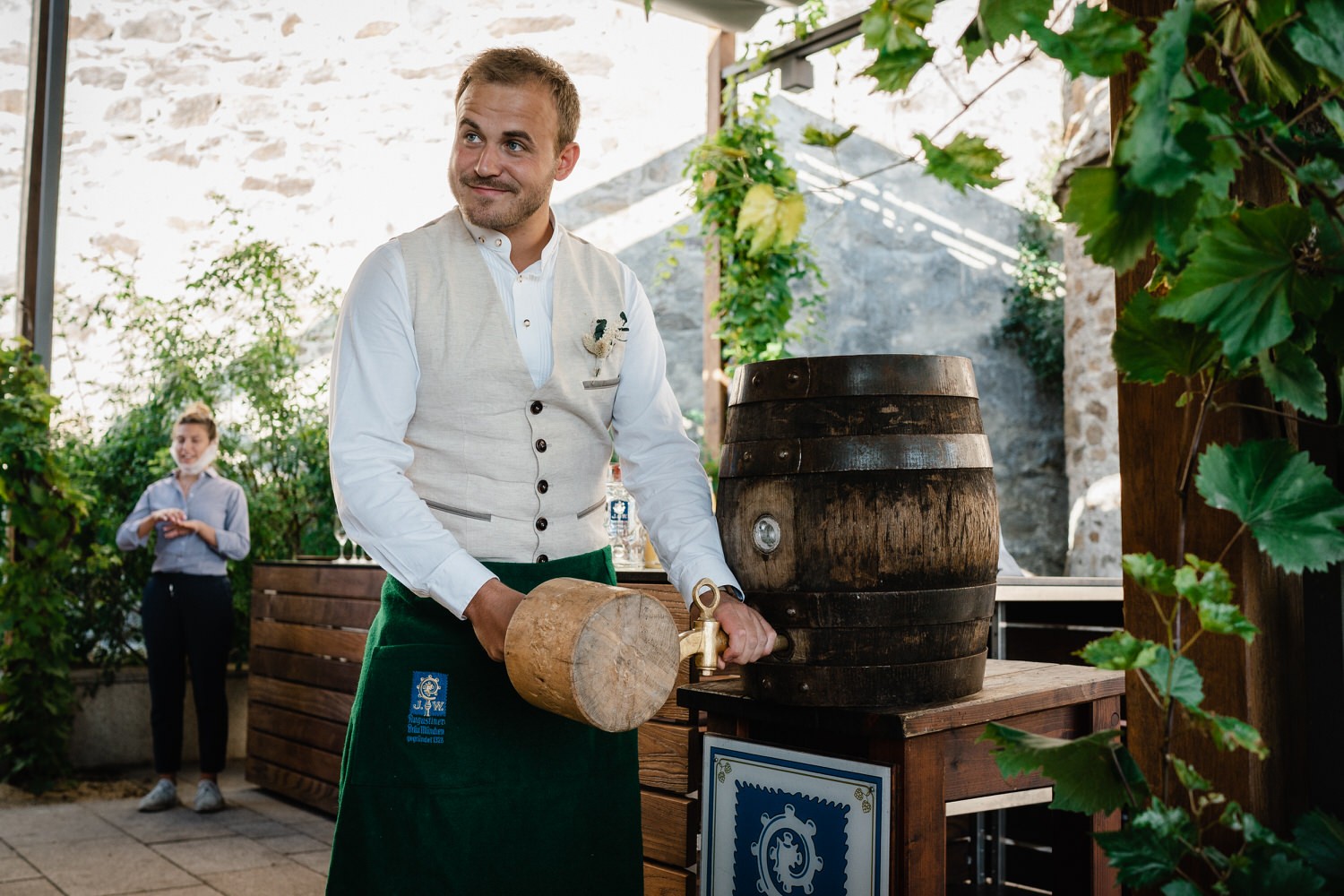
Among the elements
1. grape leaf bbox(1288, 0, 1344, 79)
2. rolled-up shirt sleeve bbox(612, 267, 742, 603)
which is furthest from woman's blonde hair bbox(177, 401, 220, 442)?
grape leaf bbox(1288, 0, 1344, 79)

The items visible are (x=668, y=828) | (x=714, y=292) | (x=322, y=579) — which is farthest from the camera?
(x=714, y=292)

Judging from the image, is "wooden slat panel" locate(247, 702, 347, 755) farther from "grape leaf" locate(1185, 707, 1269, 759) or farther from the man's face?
"grape leaf" locate(1185, 707, 1269, 759)

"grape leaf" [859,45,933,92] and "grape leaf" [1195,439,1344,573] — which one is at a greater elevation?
"grape leaf" [859,45,933,92]

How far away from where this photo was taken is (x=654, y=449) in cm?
169

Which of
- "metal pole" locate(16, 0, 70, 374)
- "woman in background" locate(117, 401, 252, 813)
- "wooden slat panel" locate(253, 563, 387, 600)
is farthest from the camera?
"metal pole" locate(16, 0, 70, 374)

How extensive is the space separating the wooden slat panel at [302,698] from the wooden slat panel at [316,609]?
0.25m

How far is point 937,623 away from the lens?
1358 millimetres

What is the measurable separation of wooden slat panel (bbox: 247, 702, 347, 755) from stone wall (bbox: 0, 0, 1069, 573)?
2.01 metres

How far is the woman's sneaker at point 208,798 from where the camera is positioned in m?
4.36

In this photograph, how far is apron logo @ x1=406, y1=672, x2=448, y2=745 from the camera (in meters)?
1.50

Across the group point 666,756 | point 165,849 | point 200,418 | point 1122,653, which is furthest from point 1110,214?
point 200,418

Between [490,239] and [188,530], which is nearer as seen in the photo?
[490,239]

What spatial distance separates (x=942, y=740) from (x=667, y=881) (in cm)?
132

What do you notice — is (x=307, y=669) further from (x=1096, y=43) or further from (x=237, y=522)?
(x=1096, y=43)
